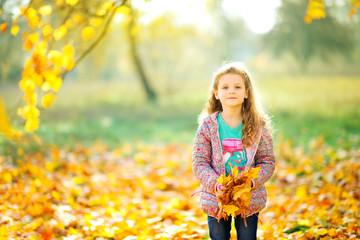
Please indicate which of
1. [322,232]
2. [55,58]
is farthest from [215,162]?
[55,58]

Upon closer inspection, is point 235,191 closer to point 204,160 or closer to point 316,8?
point 204,160

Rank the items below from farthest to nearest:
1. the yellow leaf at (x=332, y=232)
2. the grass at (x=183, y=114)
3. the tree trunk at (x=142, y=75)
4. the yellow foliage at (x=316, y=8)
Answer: the tree trunk at (x=142, y=75) → the grass at (x=183, y=114) → the yellow foliage at (x=316, y=8) → the yellow leaf at (x=332, y=232)

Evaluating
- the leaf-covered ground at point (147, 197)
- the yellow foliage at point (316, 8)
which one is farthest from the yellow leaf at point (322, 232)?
the yellow foliage at point (316, 8)

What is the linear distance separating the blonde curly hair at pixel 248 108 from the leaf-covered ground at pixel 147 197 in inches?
16.3

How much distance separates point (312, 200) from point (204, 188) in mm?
2000

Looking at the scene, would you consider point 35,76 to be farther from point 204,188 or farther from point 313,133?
point 313,133

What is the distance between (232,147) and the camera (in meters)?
2.20

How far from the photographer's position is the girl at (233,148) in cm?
212

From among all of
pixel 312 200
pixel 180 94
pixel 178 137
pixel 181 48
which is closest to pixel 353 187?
pixel 312 200

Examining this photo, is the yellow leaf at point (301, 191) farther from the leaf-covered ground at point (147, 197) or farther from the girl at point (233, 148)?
the girl at point (233, 148)

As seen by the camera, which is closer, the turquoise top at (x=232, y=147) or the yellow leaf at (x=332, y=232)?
the turquoise top at (x=232, y=147)

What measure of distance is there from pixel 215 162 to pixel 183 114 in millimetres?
9699

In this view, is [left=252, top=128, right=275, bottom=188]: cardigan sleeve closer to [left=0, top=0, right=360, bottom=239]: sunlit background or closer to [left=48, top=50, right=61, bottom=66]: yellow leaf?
[left=0, top=0, right=360, bottom=239]: sunlit background

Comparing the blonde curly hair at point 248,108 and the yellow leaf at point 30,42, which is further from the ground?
the yellow leaf at point 30,42
